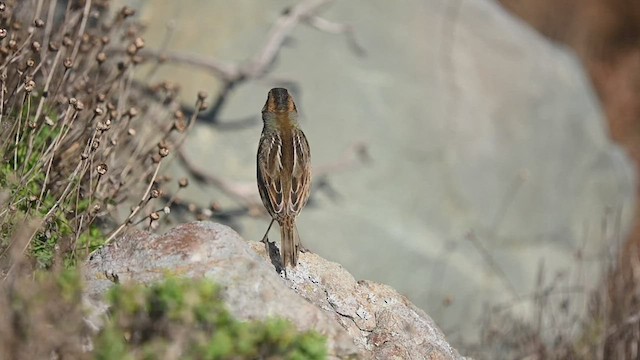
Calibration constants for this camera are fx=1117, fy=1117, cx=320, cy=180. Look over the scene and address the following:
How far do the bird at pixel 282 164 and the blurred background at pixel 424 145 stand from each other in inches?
96.2

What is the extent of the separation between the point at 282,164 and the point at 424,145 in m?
3.86

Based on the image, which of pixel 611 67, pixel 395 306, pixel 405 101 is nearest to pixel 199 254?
pixel 395 306

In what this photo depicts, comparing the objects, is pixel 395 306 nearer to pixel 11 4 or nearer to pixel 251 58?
pixel 11 4

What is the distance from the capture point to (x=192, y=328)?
3424 millimetres

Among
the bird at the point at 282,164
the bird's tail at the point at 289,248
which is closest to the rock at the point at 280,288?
the bird's tail at the point at 289,248

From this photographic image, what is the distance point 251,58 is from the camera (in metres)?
8.82

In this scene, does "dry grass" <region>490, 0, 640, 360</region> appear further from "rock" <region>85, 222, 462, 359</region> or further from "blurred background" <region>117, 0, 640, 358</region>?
"rock" <region>85, 222, 462, 359</region>

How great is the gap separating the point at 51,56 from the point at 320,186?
267cm

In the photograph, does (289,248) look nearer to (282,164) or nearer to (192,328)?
(282,164)

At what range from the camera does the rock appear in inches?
153

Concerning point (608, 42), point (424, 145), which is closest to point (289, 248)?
point (424, 145)

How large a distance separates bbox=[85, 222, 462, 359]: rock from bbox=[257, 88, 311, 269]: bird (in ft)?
1.99

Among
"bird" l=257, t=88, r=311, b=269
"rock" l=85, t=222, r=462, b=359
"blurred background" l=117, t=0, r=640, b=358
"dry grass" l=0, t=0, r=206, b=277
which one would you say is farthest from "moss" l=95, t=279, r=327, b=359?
"blurred background" l=117, t=0, r=640, b=358

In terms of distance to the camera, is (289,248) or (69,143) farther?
(69,143)
